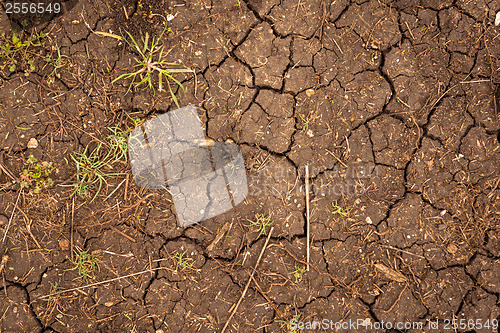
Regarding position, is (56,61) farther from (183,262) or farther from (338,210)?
(338,210)

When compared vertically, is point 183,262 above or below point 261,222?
below

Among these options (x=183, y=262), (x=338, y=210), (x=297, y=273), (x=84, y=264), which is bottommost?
(x=84, y=264)

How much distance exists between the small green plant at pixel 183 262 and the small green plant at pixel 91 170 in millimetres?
869

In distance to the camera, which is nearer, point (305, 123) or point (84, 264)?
point (84, 264)

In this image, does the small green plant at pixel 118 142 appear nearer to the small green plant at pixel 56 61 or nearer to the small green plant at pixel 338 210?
the small green plant at pixel 56 61

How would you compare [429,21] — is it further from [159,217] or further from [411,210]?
[159,217]

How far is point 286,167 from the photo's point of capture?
281cm

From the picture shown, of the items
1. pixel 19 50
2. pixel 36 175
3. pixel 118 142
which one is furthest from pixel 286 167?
pixel 19 50

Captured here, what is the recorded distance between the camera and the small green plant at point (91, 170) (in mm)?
2740

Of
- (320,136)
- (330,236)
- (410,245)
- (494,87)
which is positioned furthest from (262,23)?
(410,245)

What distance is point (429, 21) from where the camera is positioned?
2.86 m

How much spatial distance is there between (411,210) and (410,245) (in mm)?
306

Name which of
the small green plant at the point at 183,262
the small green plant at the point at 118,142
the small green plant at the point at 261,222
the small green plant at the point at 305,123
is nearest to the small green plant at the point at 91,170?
the small green plant at the point at 118,142

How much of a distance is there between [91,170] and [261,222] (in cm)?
154
